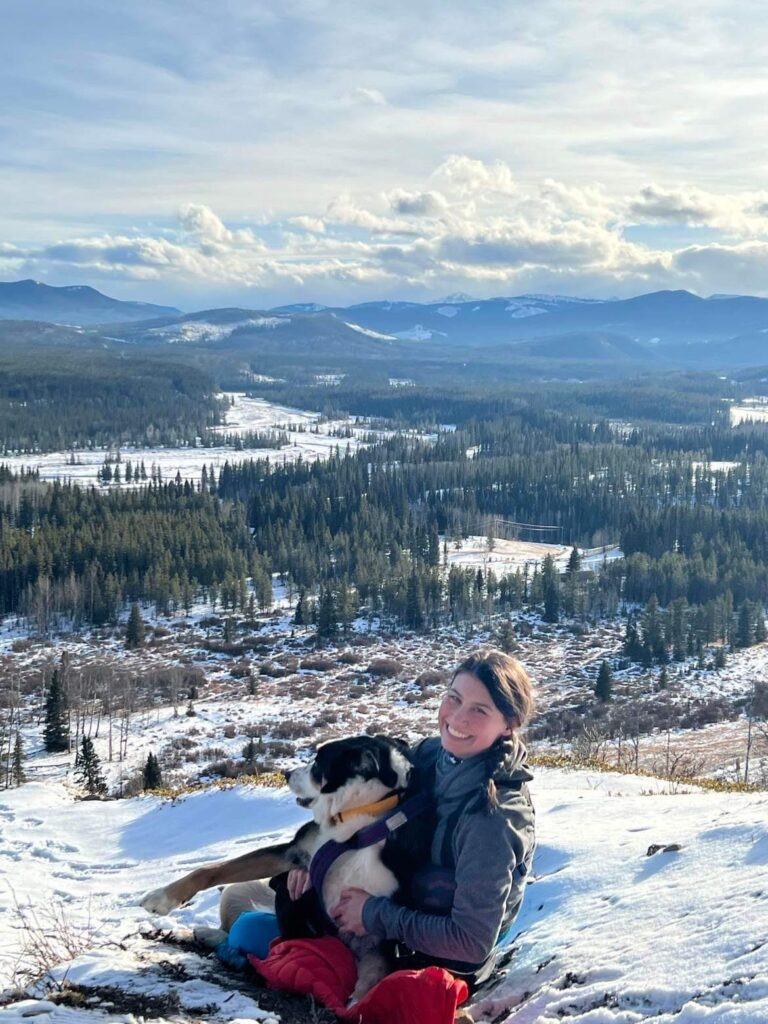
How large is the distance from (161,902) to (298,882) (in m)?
1.06

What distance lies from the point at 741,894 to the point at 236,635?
5904cm

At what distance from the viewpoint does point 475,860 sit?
4.05m

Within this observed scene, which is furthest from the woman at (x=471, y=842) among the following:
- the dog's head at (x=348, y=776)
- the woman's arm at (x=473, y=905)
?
the dog's head at (x=348, y=776)

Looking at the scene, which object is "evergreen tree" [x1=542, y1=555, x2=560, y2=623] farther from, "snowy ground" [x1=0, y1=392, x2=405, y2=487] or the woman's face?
"snowy ground" [x1=0, y1=392, x2=405, y2=487]

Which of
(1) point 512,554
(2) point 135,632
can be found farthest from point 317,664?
(1) point 512,554

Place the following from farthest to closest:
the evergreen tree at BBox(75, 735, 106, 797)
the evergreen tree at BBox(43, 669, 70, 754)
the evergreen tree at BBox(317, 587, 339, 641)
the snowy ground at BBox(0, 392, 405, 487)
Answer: the snowy ground at BBox(0, 392, 405, 487)
the evergreen tree at BBox(317, 587, 339, 641)
the evergreen tree at BBox(43, 669, 70, 754)
the evergreen tree at BBox(75, 735, 106, 797)

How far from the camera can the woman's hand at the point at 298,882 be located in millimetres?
4570

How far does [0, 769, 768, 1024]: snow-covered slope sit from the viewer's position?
3832 mm

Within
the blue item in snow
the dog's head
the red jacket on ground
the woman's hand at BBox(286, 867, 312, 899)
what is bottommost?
the blue item in snow

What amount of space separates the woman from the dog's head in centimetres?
27

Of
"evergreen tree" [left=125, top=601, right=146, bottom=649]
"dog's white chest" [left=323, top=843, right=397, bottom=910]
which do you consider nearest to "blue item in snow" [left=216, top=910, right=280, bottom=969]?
"dog's white chest" [left=323, top=843, right=397, bottom=910]

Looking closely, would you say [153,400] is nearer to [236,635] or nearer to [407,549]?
[407,549]

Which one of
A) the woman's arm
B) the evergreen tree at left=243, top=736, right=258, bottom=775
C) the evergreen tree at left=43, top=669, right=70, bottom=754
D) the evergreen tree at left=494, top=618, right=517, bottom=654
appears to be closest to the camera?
the woman's arm

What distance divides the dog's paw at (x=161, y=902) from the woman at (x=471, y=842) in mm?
1032
